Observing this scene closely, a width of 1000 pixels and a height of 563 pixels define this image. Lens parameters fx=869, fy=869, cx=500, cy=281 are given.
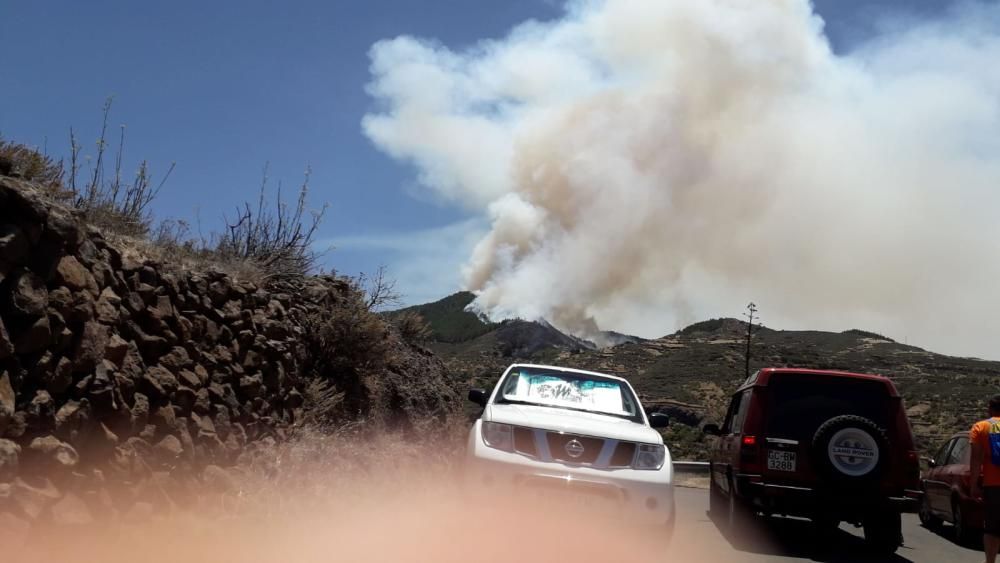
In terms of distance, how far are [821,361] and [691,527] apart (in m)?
57.6

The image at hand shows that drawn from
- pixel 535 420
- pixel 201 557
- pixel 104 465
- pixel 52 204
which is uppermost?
pixel 52 204

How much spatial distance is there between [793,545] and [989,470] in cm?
264

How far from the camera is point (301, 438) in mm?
9617

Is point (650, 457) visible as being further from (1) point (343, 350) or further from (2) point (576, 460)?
(1) point (343, 350)

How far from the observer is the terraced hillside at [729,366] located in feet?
143

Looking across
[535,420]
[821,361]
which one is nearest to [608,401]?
[535,420]

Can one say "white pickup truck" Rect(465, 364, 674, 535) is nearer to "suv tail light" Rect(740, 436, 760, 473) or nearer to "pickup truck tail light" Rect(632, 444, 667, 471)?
"pickup truck tail light" Rect(632, 444, 667, 471)

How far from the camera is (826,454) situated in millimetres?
9289

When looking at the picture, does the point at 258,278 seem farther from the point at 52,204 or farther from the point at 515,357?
the point at 515,357

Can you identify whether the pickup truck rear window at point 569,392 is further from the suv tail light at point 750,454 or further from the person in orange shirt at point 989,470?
the person in orange shirt at point 989,470

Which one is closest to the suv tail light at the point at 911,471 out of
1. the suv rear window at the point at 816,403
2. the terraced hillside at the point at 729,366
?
the suv rear window at the point at 816,403

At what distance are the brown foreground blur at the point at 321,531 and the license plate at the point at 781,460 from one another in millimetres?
1544

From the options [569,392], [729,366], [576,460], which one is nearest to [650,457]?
[576,460]

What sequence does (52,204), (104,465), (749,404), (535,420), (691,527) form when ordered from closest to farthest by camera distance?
(52,204)
(104,465)
(535,420)
(749,404)
(691,527)
